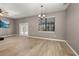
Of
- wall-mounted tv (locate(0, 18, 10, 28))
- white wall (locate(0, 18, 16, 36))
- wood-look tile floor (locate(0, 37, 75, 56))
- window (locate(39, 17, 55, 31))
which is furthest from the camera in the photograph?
wall-mounted tv (locate(0, 18, 10, 28))

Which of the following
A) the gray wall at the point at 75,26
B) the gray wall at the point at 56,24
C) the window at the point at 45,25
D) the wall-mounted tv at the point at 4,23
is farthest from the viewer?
the wall-mounted tv at the point at 4,23

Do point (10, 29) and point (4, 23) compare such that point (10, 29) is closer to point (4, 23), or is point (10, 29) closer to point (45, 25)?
point (4, 23)

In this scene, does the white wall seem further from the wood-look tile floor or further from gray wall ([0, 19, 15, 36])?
the wood-look tile floor

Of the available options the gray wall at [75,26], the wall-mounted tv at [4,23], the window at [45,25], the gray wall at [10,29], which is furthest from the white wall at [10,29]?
the gray wall at [75,26]

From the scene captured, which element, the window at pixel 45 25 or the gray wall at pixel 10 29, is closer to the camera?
the window at pixel 45 25

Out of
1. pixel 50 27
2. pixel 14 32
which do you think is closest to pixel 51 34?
pixel 50 27

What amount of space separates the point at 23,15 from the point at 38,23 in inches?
39.6

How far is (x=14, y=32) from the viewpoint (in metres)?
4.55

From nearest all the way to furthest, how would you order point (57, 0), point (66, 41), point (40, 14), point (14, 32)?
point (57, 0), point (40, 14), point (66, 41), point (14, 32)

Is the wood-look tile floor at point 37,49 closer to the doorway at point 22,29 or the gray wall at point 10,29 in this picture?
the doorway at point 22,29

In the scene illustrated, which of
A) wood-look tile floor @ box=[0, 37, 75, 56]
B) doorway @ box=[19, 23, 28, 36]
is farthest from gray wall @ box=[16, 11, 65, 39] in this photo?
wood-look tile floor @ box=[0, 37, 75, 56]

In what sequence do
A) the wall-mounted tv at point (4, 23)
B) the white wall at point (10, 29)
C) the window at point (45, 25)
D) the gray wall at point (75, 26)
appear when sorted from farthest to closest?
the wall-mounted tv at point (4, 23)
the white wall at point (10, 29)
the window at point (45, 25)
the gray wall at point (75, 26)

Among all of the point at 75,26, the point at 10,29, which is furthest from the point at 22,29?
the point at 75,26

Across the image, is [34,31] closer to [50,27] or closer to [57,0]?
[50,27]
